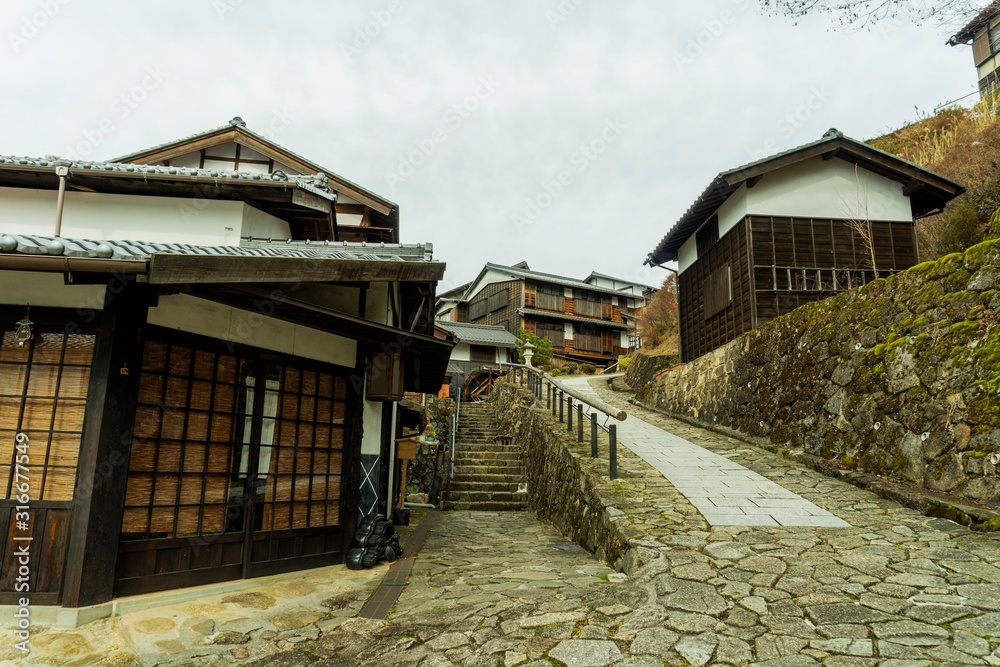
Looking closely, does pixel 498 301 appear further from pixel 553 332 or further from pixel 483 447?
pixel 483 447

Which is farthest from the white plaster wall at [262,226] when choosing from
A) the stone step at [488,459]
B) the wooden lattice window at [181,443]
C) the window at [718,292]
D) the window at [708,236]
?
the window at [708,236]

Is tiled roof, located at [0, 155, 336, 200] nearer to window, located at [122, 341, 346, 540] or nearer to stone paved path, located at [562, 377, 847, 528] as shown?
window, located at [122, 341, 346, 540]

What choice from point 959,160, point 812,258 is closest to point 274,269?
point 812,258

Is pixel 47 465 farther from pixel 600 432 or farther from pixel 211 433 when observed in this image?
pixel 600 432

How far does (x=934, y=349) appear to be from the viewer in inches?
332

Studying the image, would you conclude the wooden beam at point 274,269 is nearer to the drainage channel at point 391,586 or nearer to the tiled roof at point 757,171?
the drainage channel at point 391,586

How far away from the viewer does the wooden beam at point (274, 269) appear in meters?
4.81

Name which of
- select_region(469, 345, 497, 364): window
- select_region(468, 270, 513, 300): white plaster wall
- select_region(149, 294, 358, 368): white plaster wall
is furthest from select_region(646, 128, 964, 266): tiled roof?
select_region(468, 270, 513, 300): white plaster wall

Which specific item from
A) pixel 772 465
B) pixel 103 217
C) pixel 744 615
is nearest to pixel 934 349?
pixel 772 465

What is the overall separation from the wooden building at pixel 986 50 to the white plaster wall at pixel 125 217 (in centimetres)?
3508

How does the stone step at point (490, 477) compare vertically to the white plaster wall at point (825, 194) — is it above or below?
below

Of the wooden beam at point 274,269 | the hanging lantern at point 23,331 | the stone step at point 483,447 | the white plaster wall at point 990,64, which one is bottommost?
the stone step at point 483,447

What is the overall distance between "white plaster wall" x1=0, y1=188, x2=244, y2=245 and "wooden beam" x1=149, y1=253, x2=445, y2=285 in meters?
4.99

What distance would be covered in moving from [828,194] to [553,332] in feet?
92.9
